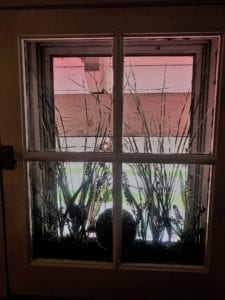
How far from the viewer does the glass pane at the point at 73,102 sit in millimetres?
1217

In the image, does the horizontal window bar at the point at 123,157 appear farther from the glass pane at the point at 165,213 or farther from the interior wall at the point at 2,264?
the interior wall at the point at 2,264

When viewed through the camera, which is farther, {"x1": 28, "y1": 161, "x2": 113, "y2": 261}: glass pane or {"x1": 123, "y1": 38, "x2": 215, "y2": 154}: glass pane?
{"x1": 28, "y1": 161, "x2": 113, "y2": 261}: glass pane

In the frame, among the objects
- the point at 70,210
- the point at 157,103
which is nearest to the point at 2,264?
the point at 70,210

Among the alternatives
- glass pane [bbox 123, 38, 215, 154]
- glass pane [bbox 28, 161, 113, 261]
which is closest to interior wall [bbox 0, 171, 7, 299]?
glass pane [bbox 28, 161, 113, 261]

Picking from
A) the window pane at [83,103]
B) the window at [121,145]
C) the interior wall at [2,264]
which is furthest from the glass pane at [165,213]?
Result: the interior wall at [2,264]

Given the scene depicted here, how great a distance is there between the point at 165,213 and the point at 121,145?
343 mm

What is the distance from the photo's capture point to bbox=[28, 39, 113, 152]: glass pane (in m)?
1.22

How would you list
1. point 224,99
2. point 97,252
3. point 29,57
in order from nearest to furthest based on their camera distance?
point 224,99 < point 29,57 < point 97,252

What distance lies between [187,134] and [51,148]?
20.9 inches

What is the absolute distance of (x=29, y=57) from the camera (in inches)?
48.1

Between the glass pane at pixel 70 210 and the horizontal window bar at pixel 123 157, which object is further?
the glass pane at pixel 70 210

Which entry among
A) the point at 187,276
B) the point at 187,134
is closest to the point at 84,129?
the point at 187,134

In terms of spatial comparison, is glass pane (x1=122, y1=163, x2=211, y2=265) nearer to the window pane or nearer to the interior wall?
the window pane

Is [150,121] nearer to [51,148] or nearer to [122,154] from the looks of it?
[122,154]
